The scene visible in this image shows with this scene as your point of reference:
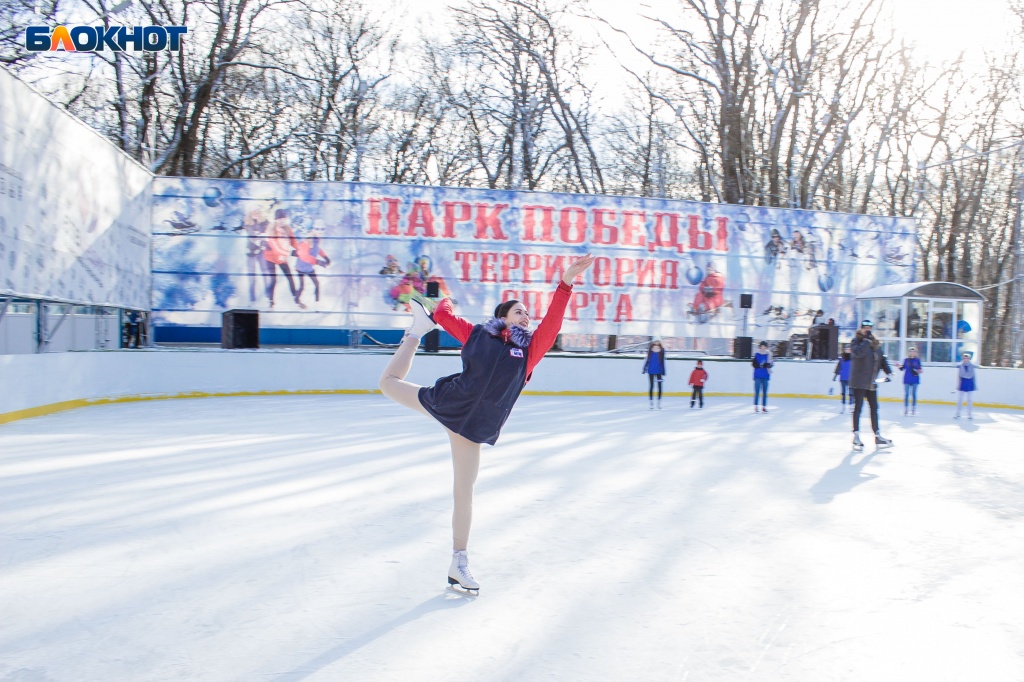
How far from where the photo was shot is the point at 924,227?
33.7 m

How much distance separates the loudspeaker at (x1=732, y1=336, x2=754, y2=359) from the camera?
19047 millimetres

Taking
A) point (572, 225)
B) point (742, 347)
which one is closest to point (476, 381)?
point (572, 225)

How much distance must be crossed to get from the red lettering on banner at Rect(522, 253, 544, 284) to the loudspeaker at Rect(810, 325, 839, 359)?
6744 mm

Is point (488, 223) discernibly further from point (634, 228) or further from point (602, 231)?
point (634, 228)

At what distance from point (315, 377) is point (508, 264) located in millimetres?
4852

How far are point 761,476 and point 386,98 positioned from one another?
2336 cm

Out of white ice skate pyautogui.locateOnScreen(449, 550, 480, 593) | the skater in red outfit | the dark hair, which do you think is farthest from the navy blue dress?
white ice skate pyautogui.locateOnScreen(449, 550, 480, 593)

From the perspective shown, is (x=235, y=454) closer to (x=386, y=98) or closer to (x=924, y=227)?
(x=386, y=98)

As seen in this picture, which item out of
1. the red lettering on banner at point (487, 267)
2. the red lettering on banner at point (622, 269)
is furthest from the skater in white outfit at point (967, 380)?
the red lettering on banner at point (487, 267)

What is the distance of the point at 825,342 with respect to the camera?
19484 mm

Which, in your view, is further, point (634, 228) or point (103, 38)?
point (103, 38)

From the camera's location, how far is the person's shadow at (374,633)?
9.71 ft

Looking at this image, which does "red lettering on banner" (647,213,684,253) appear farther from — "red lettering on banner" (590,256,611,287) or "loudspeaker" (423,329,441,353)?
"loudspeaker" (423,329,441,353)

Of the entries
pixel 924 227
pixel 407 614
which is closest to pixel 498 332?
pixel 407 614
